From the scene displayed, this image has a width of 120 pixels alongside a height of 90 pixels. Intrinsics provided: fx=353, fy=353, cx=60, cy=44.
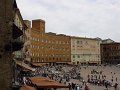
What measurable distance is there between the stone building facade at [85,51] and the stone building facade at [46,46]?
13.8 ft

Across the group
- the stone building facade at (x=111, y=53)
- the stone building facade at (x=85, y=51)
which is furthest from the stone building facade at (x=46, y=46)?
the stone building facade at (x=111, y=53)

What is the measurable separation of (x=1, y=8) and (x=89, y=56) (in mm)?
139300

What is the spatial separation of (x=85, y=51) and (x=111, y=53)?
17.6 meters

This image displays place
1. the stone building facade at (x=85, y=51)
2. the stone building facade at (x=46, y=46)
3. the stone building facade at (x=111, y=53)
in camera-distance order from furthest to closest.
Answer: the stone building facade at (x=111, y=53) → the stone building facade at (x=85, y=51) → the stone building facade at (x=46, y=46)

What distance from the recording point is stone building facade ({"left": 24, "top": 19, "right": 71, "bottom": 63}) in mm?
115062

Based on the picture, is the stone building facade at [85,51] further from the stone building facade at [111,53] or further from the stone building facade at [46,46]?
the stone building facade at [111,53]

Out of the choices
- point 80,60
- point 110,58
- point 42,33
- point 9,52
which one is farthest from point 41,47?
point 9,52

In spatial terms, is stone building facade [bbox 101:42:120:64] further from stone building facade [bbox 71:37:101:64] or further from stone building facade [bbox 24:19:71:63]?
stone building facade [bbox 24:19:71:63]

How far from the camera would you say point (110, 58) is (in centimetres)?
16062

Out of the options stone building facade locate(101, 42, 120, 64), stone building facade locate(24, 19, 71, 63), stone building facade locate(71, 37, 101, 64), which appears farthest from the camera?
stone building facade locate(101, 42, 120, 64)

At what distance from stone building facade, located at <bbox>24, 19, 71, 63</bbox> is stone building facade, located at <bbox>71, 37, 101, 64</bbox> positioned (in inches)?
165

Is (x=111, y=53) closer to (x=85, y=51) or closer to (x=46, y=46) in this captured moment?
(x=85, y=51)

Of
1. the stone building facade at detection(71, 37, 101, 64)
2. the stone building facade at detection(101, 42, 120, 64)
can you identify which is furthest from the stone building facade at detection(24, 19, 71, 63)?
the stone building facade at detection(101, 42, 120, 64)

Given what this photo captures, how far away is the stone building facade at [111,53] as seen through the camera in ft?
523
